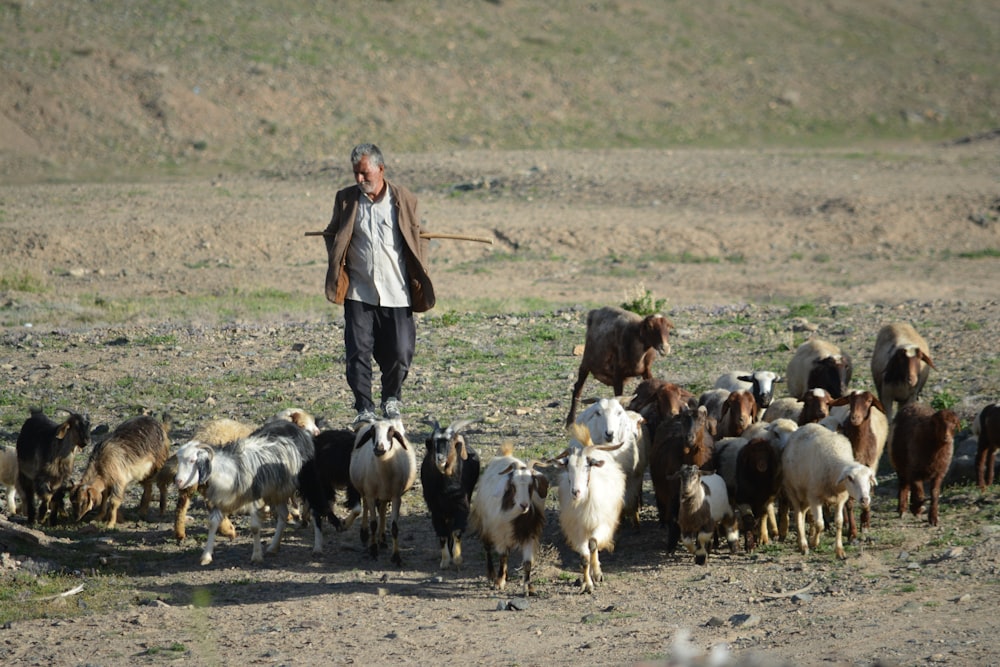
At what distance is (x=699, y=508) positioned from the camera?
325 inches

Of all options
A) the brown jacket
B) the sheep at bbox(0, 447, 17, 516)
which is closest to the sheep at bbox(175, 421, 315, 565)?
the brown jacket

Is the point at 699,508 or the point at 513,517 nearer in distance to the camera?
the point at 513,517

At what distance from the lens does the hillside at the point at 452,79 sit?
108ft

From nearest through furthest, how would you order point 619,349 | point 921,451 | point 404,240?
point 921,451 → point 404,240 → point 619,349

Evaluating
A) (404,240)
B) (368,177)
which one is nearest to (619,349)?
(404,240)

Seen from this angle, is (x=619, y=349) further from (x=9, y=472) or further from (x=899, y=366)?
(x=9, y=472)

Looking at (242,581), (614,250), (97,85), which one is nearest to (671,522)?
(242,581)

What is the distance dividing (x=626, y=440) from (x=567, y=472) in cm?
125

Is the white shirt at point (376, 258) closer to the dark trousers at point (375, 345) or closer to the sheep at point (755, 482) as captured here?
the dark trousers at point (375, 345)

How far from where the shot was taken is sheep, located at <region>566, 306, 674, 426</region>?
11.8 meters

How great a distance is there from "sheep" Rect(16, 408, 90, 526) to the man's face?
109 inches

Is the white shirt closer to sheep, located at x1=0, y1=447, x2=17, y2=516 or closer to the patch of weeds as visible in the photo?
sheep, located at x1=0, y1=447, x2=17, y2=516

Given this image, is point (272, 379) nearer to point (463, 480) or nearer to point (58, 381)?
point (58, 381)

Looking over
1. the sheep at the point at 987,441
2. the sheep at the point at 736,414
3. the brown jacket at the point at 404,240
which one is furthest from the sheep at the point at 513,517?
the sheep at the point at 987,441
